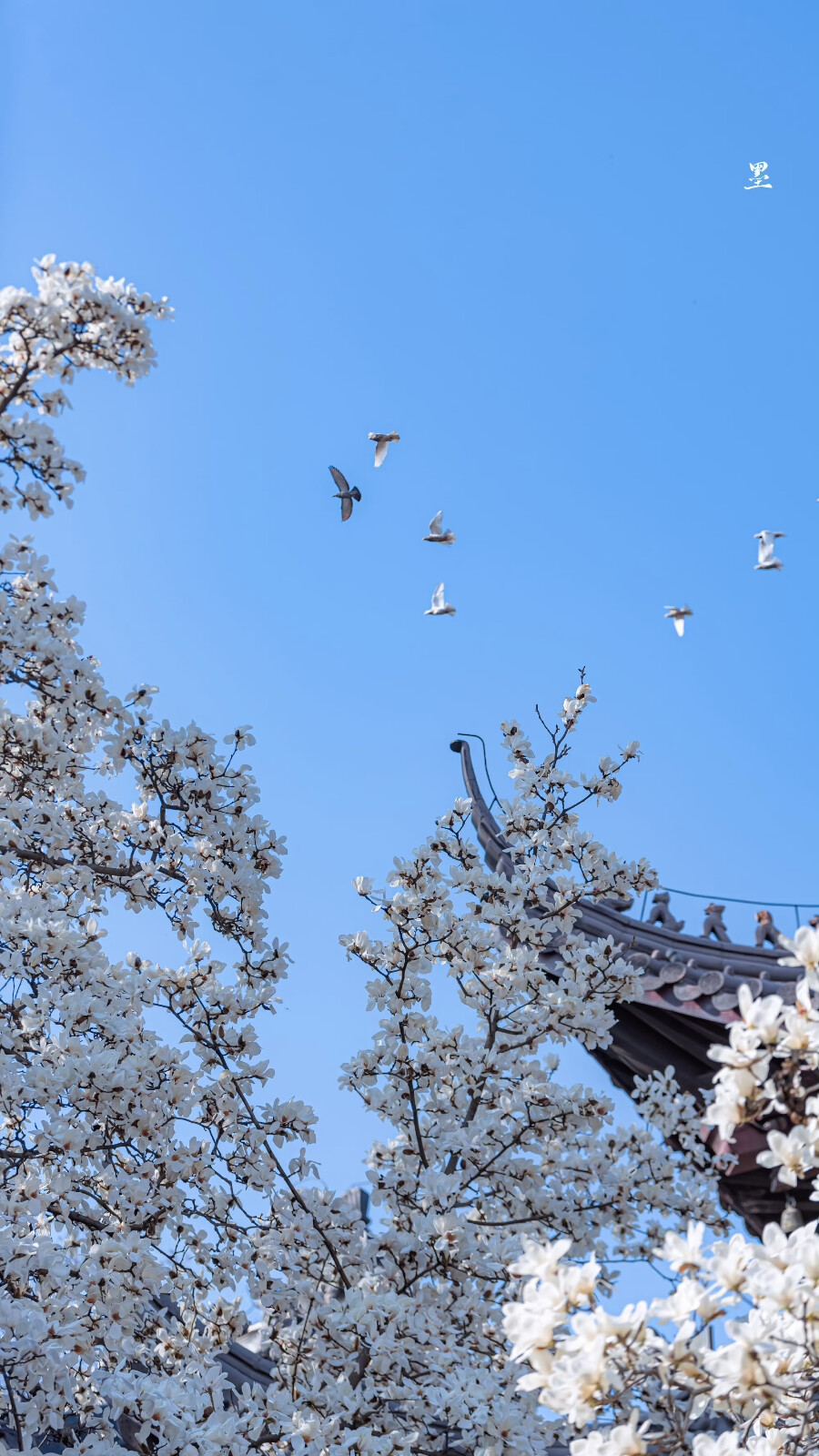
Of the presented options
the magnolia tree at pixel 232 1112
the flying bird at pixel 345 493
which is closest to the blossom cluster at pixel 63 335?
the magnolia tree at pixel 232 1112

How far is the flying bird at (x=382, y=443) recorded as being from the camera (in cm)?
805

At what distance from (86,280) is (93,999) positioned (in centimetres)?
313

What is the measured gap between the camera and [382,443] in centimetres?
812

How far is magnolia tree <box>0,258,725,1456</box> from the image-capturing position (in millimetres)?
4844

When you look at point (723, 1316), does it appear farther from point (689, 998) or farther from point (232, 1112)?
point (689, 998)

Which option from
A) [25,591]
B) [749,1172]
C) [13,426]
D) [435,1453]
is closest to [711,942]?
[749,1172]

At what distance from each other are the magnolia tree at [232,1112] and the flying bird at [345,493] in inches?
71.4

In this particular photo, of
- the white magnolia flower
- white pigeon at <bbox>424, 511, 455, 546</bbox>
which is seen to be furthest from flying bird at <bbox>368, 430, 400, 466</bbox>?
the white magnolia flower

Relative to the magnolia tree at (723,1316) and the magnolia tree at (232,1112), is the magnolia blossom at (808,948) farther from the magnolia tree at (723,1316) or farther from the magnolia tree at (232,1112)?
the magnolia tree at (232,1112)

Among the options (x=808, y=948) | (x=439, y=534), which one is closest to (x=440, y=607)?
(x=439, y=534)

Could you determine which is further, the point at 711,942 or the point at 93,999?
the point at 711,942

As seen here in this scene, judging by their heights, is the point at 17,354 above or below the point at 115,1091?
above

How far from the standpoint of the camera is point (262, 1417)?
4926 mm

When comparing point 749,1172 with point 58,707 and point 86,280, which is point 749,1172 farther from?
point 86,280
